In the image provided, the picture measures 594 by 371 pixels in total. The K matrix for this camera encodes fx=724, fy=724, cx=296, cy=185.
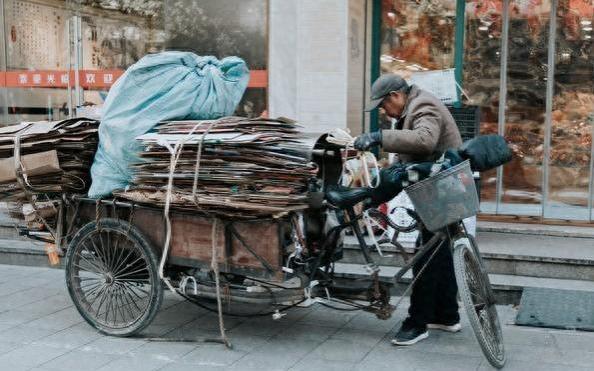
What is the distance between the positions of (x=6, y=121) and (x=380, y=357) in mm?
7243

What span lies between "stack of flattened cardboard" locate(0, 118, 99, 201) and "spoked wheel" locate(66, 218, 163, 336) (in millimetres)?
406

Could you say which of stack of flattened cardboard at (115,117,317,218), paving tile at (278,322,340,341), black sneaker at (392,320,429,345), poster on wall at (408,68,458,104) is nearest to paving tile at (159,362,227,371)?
paving tile at (278,322,340,341)

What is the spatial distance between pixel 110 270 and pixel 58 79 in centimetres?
511

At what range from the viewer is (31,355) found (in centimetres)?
491

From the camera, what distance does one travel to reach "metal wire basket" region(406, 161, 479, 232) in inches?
176

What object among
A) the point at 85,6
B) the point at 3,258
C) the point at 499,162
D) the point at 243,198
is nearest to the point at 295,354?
the point at 243,198

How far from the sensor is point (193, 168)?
4.82m

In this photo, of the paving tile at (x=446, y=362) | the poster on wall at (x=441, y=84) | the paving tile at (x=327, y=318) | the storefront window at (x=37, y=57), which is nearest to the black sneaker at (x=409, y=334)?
the paving tile at (x=446, y=362)

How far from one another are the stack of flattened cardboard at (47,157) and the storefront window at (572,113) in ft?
17.2

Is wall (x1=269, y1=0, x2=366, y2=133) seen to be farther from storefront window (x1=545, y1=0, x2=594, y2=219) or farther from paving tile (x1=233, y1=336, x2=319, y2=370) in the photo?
paving tile (x1=233, y1=336, x2=319, y2=370)

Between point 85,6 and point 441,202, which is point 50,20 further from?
point 441,202

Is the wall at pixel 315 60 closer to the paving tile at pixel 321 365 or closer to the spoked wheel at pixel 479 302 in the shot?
the spoked wheel at pixel 479 302

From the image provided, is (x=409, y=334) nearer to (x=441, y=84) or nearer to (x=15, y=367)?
(x=15, y=367)

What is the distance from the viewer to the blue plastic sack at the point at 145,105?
5121 millimetres
